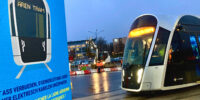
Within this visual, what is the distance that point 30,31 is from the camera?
2.49 m

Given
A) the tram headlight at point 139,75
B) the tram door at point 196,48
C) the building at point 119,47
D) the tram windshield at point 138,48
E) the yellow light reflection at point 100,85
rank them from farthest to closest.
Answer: the building at point 119,47, the yellow light reflection at point 100,85, the tram door at point 196,48, the tram windshield at point 138,48, the tram headlight at point 139,75

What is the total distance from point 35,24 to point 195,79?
8354 millimetres

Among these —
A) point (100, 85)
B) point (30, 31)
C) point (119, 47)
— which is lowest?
point (100, 85)

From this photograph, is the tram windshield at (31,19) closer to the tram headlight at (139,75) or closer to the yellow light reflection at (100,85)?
the tram headlight at (139,75)

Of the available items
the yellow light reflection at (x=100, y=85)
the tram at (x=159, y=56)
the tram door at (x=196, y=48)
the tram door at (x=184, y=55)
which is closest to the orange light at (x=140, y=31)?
the tram at (x=159, y=56)

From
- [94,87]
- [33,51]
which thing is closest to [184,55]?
[94,87]

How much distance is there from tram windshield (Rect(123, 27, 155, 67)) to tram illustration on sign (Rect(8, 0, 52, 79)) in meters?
6.14

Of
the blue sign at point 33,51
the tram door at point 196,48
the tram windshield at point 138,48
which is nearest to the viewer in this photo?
the blue sign at point 33,51

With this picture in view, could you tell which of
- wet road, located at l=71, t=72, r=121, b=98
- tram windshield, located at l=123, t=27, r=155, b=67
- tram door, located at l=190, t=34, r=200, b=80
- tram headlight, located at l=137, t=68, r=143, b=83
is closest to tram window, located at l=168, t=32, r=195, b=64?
tram door, located at l=190, t=34, r=200, b=80

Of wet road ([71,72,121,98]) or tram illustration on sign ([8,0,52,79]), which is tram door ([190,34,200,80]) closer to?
wet road ([71,72,121,98])

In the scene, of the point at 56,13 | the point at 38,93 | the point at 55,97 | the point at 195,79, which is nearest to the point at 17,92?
the point at 38,93

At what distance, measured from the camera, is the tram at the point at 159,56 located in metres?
8.21

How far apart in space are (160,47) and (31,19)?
264 inches

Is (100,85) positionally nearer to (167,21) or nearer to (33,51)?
(167,21)
